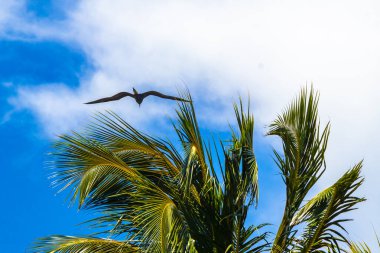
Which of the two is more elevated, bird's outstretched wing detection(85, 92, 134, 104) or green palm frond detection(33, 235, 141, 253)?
bird's outstretched wing detection(85, 92, 134, 104)

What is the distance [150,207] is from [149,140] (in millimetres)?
1785

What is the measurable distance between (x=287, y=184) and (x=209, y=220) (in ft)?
3.70

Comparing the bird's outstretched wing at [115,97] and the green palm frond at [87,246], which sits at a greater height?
the bird's outstretched wing at [115,97]

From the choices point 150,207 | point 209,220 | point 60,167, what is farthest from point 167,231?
point 60,167

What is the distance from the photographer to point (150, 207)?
9.69m

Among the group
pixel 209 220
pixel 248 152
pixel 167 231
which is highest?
pixel 248 152

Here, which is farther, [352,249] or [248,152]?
[248,152]

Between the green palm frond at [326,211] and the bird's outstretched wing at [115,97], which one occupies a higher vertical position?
the bird's outstretched wing at [115,97]

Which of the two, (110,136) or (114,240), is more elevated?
(110,136)

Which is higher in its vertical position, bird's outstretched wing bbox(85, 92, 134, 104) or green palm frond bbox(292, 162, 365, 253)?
bird's outstretched wing bbox(85, 92, 134, 104)

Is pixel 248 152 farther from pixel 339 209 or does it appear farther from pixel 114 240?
pixel 114 240

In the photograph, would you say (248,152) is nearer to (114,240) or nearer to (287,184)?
(287,184)

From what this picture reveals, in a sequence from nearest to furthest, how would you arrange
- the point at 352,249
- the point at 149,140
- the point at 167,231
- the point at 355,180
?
the point at 167,231 → the point at 352,249 → the point at 355,180 → the point at 149,140

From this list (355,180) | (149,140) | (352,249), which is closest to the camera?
(352,249)
